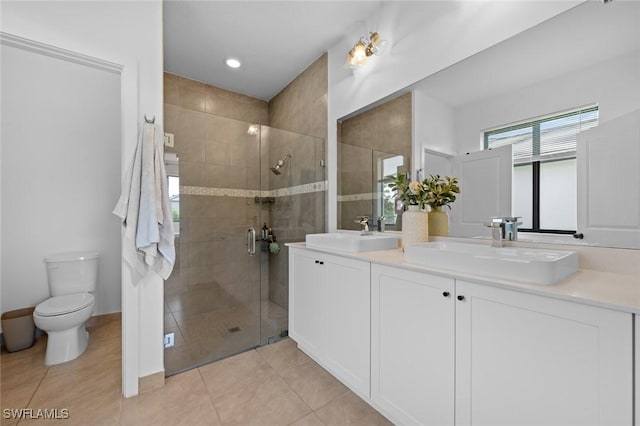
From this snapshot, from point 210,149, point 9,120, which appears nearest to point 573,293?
point 210,149

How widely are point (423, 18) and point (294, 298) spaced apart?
7.04 feet

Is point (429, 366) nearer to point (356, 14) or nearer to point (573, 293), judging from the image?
point (573, 293)

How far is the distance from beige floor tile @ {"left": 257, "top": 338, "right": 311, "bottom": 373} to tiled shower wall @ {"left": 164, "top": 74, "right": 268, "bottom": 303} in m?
0.44

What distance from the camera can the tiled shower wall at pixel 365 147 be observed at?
6.01 ft

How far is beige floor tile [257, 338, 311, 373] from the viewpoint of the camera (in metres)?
1.85

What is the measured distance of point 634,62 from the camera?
97 centimetres

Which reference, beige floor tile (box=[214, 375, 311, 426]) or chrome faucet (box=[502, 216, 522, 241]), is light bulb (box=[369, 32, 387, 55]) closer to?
chrome faucet (box=[502, 216, 522, 241])

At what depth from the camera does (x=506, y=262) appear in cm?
91

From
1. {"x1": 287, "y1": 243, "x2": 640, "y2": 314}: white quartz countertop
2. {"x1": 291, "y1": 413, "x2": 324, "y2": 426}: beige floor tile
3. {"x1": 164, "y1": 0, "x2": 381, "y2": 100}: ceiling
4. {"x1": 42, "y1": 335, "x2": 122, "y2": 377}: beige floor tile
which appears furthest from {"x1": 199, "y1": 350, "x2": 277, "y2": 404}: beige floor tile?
{"x1": 164, "y1": 0, "x2": 381, "y2": 100}: ceiling

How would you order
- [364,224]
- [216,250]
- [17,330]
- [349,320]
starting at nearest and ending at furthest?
[349,320] → [17,330] → [364,224] → [216,250]

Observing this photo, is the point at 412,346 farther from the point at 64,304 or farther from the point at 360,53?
the point at 64,304

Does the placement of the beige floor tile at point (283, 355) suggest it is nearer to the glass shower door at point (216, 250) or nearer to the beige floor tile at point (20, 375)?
the glass shower door at point (216, 250)

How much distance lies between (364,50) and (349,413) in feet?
8.01

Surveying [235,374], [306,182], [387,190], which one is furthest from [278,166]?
A: [235,374]
